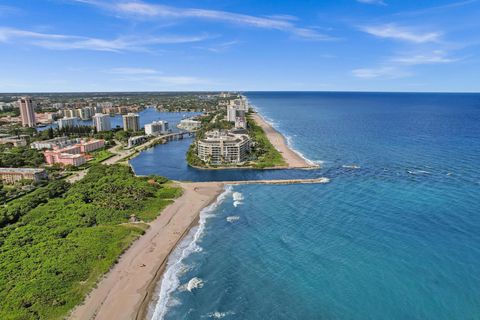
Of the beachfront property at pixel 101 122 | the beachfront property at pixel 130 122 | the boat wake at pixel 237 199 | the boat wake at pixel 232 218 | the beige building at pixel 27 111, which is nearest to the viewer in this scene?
the boat wake at pixel 232 218

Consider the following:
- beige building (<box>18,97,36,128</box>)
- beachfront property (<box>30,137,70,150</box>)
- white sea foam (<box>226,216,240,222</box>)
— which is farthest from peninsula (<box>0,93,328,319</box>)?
beige building (<box>18,97,36,128</box>)

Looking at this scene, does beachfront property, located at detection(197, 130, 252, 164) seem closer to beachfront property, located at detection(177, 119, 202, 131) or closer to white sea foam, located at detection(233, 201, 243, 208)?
white sea foam, located at detection(233, 201, 243, 208)

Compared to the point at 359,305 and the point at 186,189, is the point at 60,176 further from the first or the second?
the point at 359,305

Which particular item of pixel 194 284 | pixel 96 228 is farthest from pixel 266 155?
pixel 194 284

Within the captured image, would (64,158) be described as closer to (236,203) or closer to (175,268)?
(236,203)

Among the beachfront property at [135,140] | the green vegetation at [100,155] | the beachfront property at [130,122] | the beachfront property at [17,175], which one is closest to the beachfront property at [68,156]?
the green vegetation at [100,155]

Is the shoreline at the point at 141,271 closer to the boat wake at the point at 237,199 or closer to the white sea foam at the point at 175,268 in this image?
the white sea foam at the point at 175,268

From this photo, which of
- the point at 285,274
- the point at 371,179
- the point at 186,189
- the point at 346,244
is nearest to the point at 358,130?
the point at 371,179
